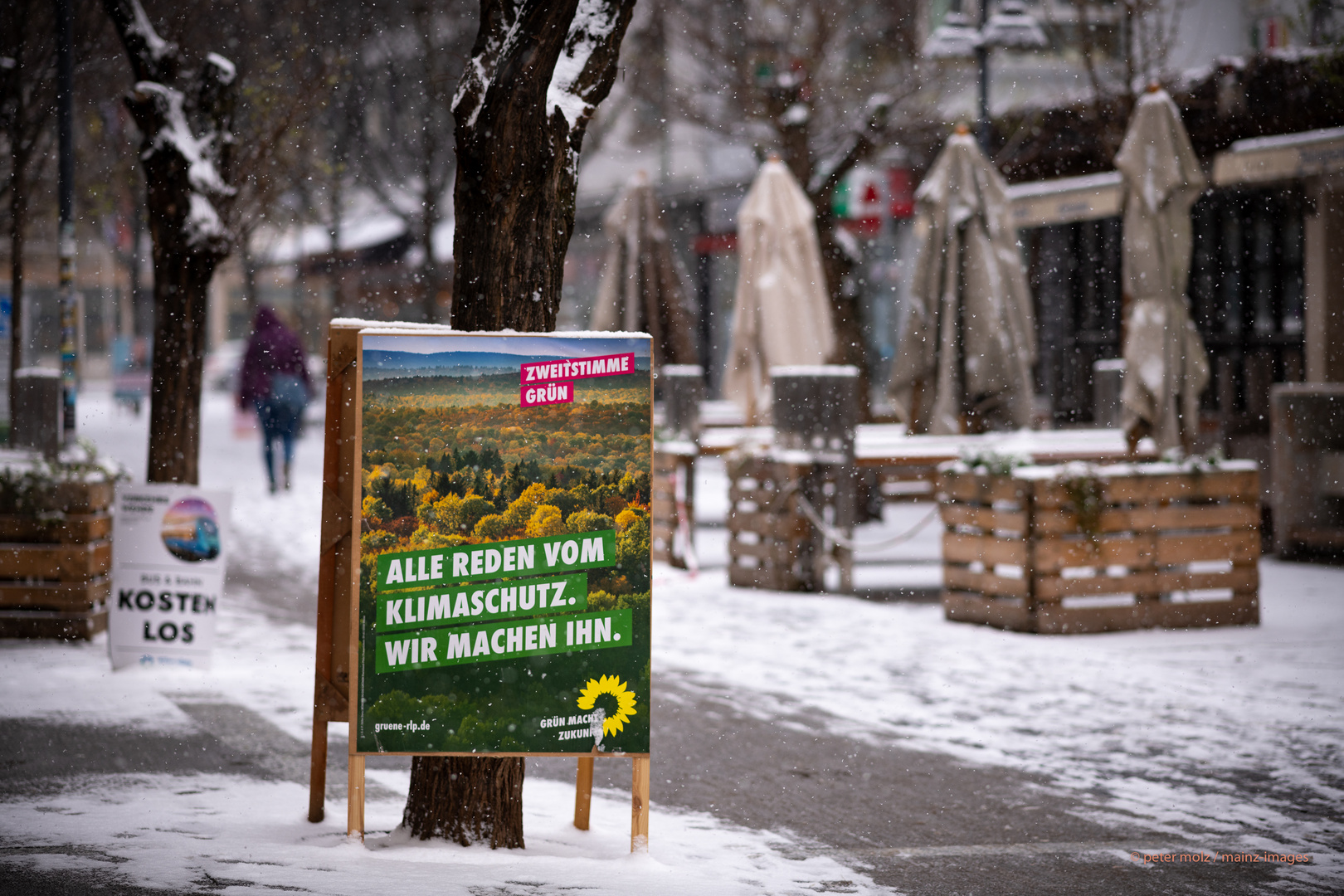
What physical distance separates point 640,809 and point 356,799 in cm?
87

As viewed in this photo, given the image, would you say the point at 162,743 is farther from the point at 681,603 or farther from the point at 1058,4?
the point at 1058,4

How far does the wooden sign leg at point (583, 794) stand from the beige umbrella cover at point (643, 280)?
34.4 ft

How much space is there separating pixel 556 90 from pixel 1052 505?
5.28 m

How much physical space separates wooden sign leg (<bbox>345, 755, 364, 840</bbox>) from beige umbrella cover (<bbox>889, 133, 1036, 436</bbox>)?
7914 mm

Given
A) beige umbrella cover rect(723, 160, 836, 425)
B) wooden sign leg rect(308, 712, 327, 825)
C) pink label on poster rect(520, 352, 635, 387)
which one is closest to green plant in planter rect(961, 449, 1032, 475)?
beige umbrella cover rect(723, 160, 836, 425)

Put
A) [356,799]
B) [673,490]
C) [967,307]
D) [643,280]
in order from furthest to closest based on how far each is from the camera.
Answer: [643,280]
[673,490]
[967,307]
[356,799]

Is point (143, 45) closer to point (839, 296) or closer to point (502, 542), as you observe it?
point (502, 542)

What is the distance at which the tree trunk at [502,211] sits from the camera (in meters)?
4.64

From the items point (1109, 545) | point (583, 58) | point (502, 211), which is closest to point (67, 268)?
point (1109, 545)

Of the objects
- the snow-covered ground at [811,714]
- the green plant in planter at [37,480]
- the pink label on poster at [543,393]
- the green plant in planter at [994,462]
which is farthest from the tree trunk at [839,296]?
the pink label on poster at [543,393]

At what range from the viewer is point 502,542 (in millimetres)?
4473

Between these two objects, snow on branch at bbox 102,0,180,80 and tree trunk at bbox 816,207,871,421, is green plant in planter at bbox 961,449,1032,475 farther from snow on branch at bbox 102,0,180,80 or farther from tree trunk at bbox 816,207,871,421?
tree trunk at bbox 816,207,871,421

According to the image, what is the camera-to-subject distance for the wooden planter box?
9156 millimetres

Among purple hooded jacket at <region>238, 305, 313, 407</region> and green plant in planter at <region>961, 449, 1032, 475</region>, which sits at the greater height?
purple hooded jacket at <region>238, 305, 313, 407</region>
